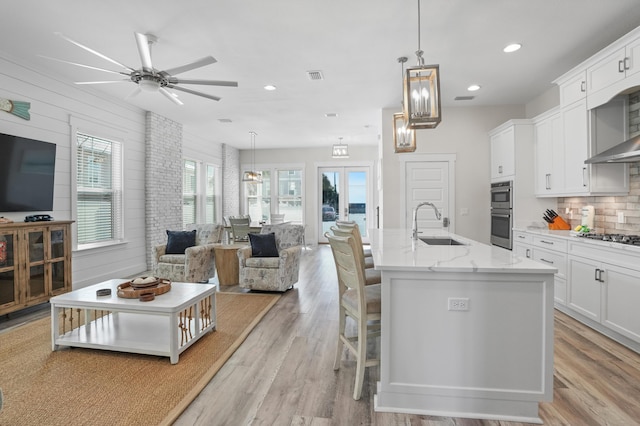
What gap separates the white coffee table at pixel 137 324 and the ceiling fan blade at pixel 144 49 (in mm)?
2043

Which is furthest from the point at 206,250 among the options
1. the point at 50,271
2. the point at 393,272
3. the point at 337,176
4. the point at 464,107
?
the point at 337,176

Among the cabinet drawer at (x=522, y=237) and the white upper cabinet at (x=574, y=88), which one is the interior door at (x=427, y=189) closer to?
the cabinet drawer at (x=522, y=237)

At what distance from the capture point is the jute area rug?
1891 mm

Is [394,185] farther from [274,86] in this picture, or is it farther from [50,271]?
[50,271]

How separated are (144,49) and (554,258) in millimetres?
4568

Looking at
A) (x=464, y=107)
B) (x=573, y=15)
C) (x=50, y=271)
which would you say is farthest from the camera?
(x=464, y=107)

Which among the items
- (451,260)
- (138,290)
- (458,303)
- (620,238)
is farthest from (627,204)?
(138,290)

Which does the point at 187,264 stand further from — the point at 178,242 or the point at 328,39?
the point at 328,39

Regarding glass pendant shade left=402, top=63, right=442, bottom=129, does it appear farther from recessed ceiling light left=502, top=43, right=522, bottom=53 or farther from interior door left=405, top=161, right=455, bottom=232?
interior door left=405, top=161, right=455, bottom=232

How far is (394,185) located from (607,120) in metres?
2.91

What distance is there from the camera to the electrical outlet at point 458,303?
186cm

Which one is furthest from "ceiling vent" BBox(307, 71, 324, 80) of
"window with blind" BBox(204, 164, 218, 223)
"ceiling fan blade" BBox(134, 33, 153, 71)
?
"window with blind" BBox(204, 164, 218, 223)

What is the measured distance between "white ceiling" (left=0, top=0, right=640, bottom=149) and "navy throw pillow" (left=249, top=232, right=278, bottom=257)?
2114mm

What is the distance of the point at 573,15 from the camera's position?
9.58ft
